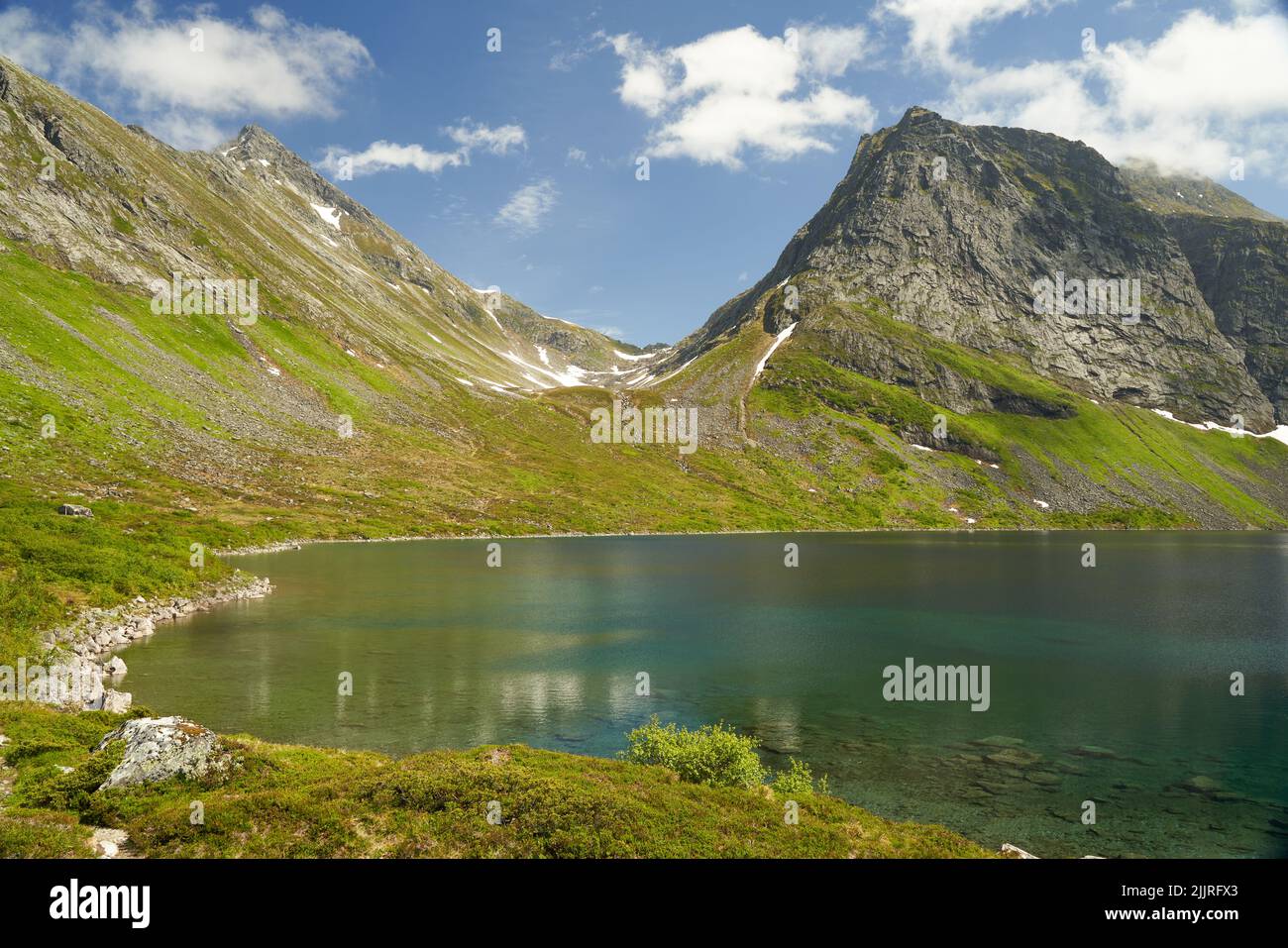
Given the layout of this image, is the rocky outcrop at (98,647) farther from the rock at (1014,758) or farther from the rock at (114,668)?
the rock at (1014,758)

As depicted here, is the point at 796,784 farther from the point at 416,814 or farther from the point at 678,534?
the point at 678,534

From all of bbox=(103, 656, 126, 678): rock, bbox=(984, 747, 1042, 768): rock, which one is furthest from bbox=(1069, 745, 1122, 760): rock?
bbox=(103, 656, 126, 678): rock

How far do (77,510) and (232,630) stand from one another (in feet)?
89.8

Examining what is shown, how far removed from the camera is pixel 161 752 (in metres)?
20.8

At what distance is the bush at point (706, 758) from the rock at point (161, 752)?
49.0 feet

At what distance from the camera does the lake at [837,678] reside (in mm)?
26453

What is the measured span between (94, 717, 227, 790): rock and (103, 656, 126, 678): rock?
1754cm

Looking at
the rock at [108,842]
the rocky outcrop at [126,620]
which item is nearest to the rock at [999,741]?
the rock at [108,842]

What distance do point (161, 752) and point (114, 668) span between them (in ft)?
72.7

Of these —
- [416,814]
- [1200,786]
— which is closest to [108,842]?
[416,814]

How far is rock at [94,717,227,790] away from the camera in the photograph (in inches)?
779

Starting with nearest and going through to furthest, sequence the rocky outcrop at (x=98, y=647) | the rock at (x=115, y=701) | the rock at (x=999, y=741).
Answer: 1. the rock at (x=115, y=701)
2. the rocky outcrop at (x=98, y=647)
3. the rock at (x=999, y=741)

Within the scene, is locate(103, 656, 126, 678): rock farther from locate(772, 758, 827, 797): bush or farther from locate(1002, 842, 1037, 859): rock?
locate(1002, 842, 1037, 859): rock
